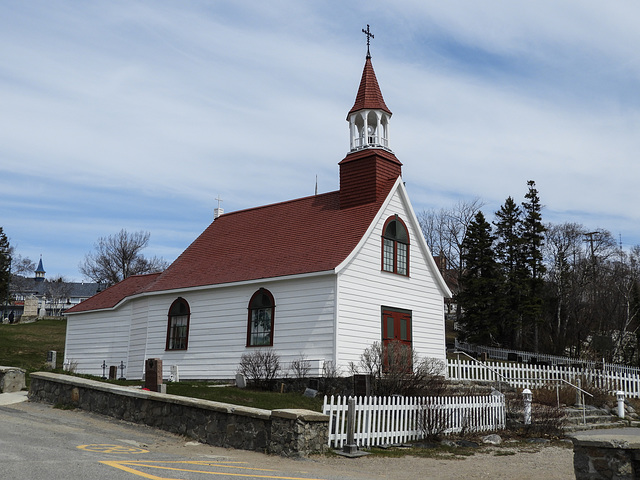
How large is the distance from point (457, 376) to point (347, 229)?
20.4ft

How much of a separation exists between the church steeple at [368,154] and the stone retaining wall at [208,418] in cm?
1125

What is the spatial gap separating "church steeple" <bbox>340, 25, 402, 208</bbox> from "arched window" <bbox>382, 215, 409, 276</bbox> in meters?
1.16

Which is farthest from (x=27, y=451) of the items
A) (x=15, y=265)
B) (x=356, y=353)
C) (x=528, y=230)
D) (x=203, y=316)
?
(x=15, y=265)

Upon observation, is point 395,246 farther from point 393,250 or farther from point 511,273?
point 511,273

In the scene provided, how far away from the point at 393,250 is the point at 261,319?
5.28m

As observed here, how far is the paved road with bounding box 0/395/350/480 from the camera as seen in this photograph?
27.6 ft

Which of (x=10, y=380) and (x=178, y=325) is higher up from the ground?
(x=178, y=325)

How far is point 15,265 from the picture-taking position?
94312 mm

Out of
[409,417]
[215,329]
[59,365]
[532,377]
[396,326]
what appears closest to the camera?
[409,417]

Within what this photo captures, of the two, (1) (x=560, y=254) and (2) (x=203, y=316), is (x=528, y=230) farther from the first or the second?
(2) (x=203, y=316)

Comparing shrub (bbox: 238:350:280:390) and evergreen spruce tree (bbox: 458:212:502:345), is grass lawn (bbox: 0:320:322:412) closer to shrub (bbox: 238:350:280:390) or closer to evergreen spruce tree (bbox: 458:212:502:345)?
shrub (bbox: 238:350:280:390)

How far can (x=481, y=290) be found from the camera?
4216cm

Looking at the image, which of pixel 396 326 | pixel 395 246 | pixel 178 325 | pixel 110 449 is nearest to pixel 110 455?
pixel 110 449

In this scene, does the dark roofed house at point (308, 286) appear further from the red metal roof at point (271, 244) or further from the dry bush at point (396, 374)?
the dry bush at point (396, 374)
